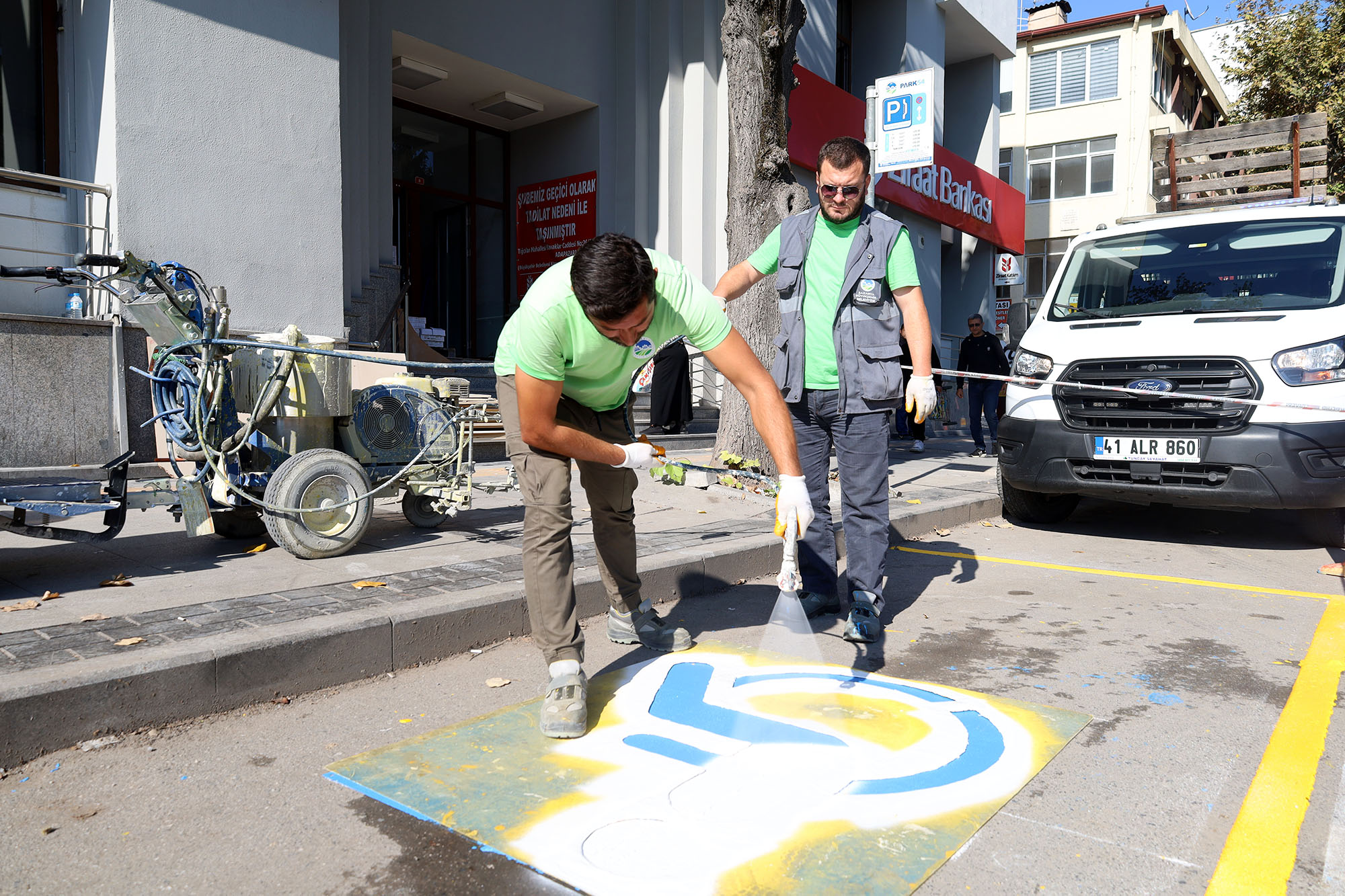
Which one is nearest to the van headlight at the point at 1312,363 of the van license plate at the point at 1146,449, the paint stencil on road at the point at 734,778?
the van license plate at the point at 1146,449

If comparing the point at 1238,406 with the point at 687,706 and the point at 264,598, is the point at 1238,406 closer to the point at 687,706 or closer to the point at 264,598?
the point at 687,706

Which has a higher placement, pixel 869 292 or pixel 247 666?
pixel 869 292

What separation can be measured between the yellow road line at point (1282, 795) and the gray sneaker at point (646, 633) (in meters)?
1.97

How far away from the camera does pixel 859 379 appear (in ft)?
12.8

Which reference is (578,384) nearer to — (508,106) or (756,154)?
(756,154)

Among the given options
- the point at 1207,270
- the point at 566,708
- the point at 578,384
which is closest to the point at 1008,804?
the point at 566,708

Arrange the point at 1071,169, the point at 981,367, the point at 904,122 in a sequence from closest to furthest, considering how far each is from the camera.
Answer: the point at 904,122
the point at 981,367
the point at 1071,169

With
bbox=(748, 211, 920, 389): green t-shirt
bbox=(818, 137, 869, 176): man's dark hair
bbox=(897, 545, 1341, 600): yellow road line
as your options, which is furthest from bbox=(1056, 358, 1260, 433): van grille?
bbox=(818, 137, 869, 176): man's dark hair

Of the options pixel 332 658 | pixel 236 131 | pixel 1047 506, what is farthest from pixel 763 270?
pixel 236 131

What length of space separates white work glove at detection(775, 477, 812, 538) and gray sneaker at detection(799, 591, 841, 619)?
1.56 meters

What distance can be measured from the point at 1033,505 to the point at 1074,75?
28.2 meters

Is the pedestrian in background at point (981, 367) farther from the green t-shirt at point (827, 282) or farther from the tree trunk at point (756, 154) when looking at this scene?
the green t-shirt at point (827, 282)

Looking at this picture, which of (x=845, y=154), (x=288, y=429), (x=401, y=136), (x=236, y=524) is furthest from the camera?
(x=401, y=136)

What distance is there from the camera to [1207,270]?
629 cm
